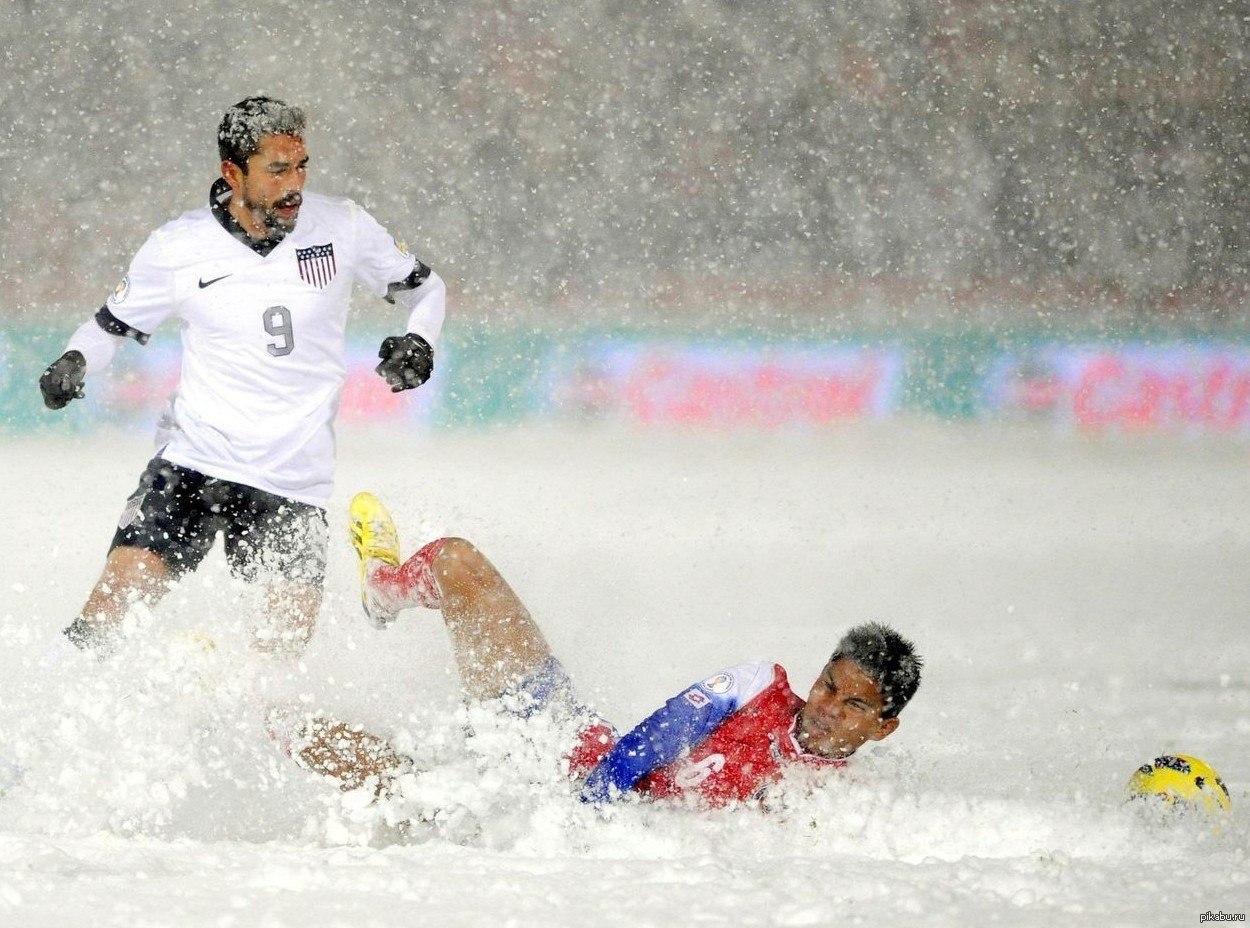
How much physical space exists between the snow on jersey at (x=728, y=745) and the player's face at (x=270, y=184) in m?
1.30

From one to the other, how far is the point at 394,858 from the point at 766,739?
2.42ft

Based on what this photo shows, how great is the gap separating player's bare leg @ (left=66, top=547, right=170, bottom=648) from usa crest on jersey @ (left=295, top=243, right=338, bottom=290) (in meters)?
0.67

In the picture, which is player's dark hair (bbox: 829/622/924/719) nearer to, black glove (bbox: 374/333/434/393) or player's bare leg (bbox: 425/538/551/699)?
player's bare leg (bbox: 425/538/551/699)

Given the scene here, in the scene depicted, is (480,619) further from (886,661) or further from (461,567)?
(886,661)

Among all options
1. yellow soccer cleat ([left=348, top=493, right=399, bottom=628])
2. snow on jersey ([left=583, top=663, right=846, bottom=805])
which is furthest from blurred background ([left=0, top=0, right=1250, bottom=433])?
snow on jersey ([left=583, top=663, right=846, bottom=805])

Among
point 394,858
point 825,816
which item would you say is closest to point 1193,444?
point 825,816

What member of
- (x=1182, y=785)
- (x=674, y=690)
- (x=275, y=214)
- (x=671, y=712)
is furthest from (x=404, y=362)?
(x=1182, y=785)

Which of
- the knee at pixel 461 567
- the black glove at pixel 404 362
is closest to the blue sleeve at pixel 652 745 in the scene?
the knee at pixel 461 567

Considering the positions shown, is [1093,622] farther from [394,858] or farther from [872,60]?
[872,60]

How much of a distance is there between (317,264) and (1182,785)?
81.0 inches

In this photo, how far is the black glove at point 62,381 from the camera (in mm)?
3211

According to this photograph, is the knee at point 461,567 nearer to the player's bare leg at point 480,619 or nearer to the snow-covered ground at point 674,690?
the player's bare leg at point 480,619

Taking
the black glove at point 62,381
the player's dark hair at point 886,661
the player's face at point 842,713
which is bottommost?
the player's face at point 842,713

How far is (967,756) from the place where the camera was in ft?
12.8
